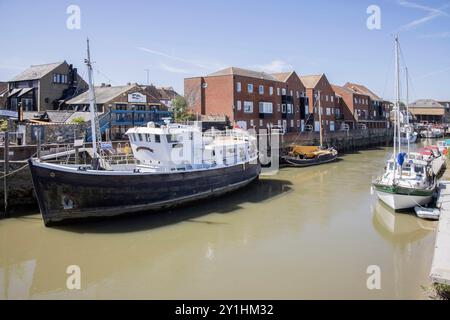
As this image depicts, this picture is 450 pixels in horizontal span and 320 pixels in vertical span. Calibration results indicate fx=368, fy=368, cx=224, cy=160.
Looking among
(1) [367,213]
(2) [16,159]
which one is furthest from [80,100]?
(1) [367,213]

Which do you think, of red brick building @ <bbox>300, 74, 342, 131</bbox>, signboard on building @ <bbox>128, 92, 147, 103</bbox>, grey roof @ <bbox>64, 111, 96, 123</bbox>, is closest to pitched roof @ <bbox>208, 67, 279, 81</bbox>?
signboard on building @ <bbox>128, 92, 147, 103</bbox>

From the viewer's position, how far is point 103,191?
1578cm

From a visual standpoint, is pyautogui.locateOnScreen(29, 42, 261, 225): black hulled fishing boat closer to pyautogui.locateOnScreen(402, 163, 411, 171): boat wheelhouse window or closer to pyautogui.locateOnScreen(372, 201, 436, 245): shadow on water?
pyautogui.locateOnScreen(372, 201, 436, 245): shadow on water

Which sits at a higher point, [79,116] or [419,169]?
[79,116]

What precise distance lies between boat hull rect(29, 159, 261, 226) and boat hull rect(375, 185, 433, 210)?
927cm

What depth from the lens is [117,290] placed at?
34.2 ft

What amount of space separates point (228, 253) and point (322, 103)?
162 ft

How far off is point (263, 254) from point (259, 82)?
33.7 m

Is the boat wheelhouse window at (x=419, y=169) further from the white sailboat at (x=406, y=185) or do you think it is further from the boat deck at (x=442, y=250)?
the boat deck at (x=442, y=250)

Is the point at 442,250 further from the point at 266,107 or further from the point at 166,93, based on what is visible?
the point at 166,93

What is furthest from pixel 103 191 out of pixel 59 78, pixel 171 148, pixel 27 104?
pixel 59 78

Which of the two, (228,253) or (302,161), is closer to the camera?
(228,253)

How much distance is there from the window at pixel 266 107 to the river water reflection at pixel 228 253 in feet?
84.5

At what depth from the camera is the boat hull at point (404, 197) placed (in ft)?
54.1
